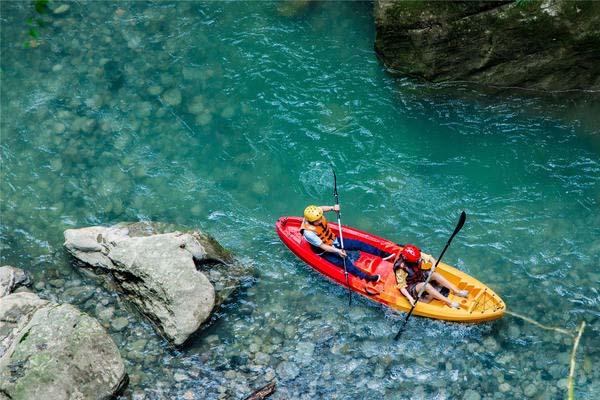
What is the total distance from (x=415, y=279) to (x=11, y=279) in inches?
266

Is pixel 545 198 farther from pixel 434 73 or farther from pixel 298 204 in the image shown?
pixel 298 204

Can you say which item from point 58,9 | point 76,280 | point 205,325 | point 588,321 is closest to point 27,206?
point 76,280

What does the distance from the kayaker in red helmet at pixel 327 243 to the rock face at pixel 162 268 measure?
161 cm

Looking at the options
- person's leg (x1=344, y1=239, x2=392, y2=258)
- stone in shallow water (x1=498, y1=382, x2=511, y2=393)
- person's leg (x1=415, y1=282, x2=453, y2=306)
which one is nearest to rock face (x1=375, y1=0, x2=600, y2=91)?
person's leg (x1=344, y1=239, x2=392, y2=258)

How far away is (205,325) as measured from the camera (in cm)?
1005

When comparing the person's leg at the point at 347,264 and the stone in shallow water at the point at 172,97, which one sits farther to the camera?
the stone in shallow water at the point at 172,97

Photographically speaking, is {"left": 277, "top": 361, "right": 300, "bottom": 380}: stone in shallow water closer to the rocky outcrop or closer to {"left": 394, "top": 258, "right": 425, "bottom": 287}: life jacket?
{"left": 394, "top": 258, "right": 425, "bottom": 287}: life jacket

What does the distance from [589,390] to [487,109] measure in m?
5.91

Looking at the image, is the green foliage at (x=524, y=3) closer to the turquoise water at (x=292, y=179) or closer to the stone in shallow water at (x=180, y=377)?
the turquoise water at (x=292, y=179)

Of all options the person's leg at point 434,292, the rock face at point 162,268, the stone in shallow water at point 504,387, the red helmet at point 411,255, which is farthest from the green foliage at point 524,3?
the rock face at point 162,268

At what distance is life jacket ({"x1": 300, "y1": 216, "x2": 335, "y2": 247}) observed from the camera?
1043cm

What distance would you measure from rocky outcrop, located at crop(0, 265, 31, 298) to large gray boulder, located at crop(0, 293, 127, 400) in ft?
4.05

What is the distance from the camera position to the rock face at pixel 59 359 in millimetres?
8469

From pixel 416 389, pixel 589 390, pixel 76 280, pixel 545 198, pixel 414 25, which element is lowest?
pixel 76 280
